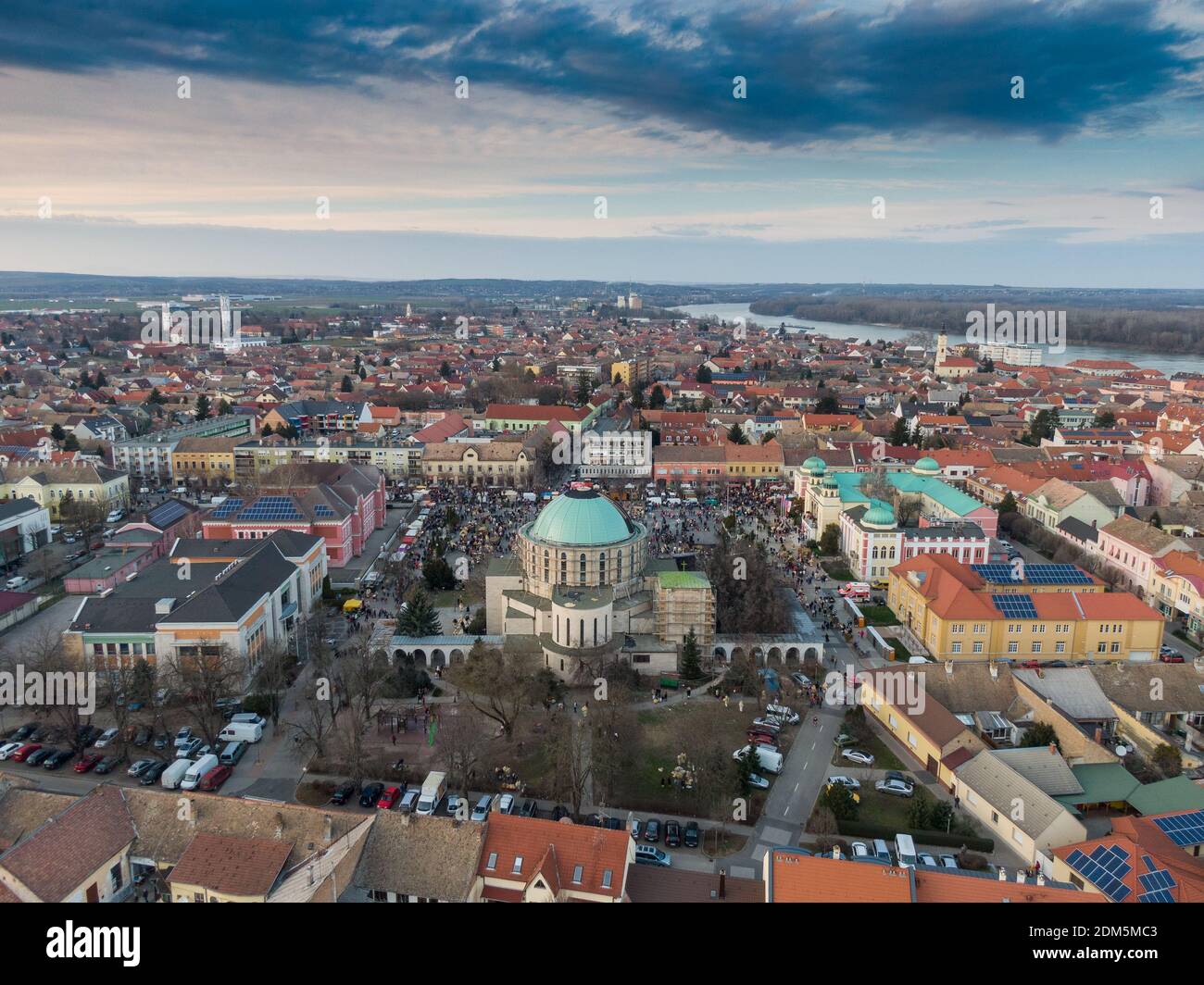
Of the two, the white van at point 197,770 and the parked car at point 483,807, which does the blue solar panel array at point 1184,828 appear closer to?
the parked car at point 483,807

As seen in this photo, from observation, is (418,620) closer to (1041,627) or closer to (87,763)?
(87,763)

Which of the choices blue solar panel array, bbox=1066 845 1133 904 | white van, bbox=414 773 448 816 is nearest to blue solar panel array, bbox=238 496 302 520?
white van, bbox=414 773 448 816

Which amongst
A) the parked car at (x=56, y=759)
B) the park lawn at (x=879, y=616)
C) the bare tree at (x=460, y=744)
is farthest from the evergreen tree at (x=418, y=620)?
the park lawn at (x=879, y=616)

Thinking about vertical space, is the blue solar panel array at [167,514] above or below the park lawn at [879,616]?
above
